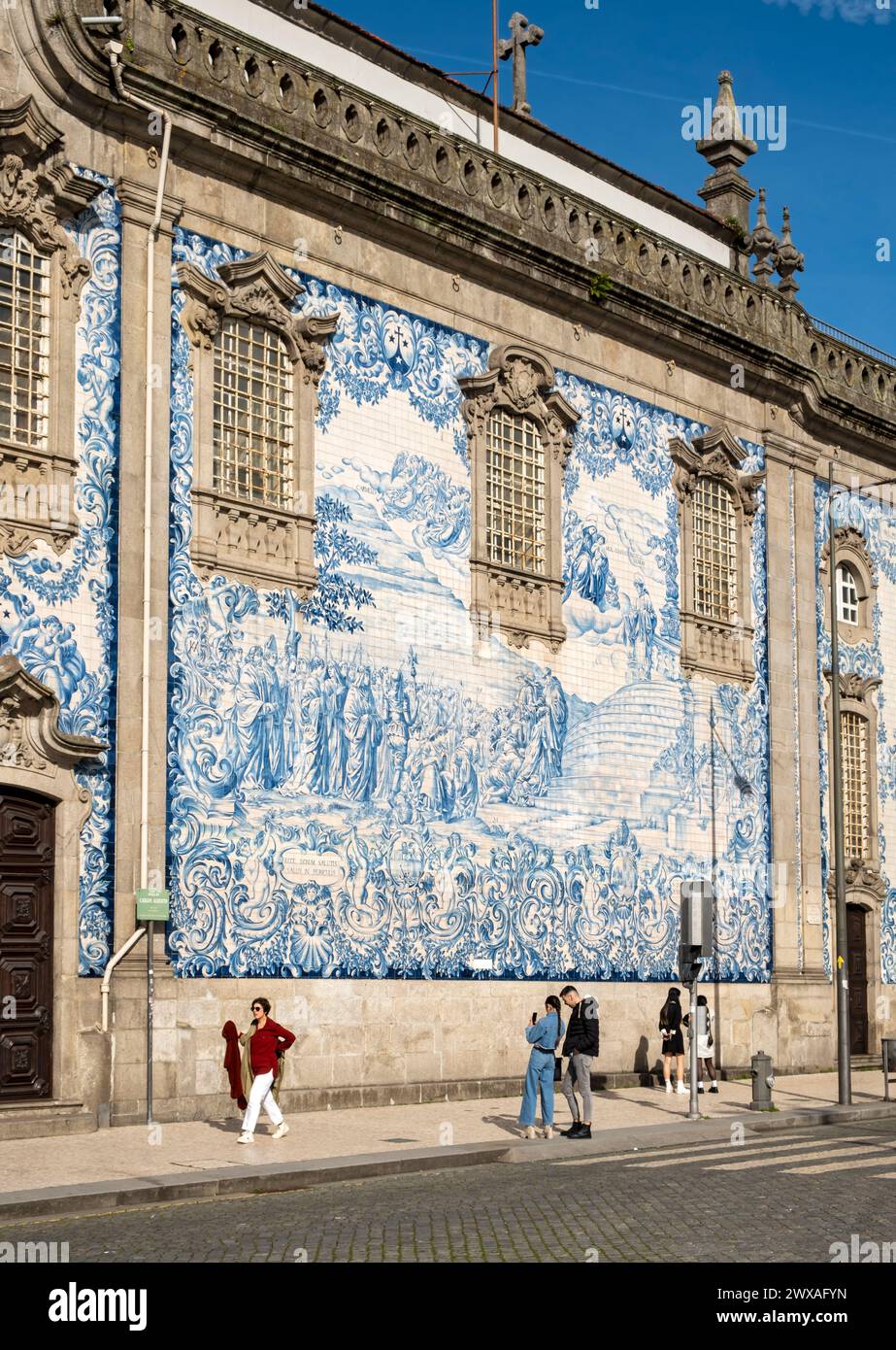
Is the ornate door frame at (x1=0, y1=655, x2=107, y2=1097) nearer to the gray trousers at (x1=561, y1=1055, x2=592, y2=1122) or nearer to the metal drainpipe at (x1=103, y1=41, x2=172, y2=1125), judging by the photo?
the metal drainpipe at (x1=103, y1=41, x2=172, y2=1125)

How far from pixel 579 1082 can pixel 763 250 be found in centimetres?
1776

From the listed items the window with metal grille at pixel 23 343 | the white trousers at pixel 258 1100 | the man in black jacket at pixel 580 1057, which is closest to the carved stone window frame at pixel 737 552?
the man in black jacket at pixel 580 1057

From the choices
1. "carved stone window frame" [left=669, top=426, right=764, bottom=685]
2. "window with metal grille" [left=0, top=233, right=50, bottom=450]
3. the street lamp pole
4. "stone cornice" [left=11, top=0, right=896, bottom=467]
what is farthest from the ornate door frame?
"carved stone window frame" [left=669, top=426, right=764, bottom=685]

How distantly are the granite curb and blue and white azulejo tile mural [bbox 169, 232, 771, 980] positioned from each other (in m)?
4.10

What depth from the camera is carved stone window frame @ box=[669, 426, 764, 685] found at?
2917 centimetres

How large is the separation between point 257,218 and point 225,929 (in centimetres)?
833

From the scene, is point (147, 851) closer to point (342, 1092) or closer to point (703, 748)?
point (342, 1092)

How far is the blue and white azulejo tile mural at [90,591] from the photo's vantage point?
19594 millimetres

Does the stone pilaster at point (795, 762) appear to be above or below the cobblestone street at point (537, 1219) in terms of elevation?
above

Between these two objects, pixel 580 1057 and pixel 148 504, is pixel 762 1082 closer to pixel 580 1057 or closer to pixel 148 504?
pixel 580 1057

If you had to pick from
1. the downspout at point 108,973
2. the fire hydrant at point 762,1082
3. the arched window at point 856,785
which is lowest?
the fire hydrant at point 762,1082

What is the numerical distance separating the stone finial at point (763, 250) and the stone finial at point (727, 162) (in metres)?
1.73

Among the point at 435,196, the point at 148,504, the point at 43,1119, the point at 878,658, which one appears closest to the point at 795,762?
the point at 878,658

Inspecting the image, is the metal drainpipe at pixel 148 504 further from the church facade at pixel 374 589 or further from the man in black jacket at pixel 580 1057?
the man in black jacket at pixel 580 1057
